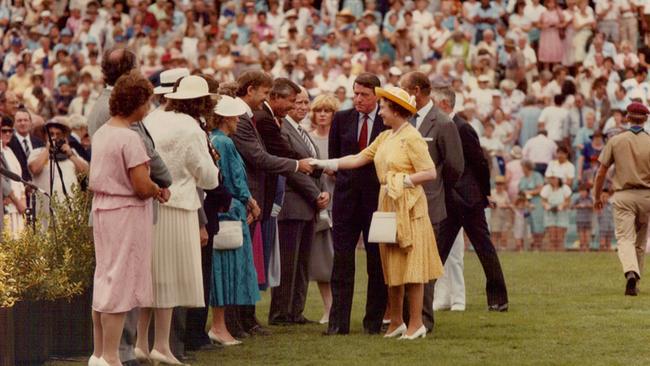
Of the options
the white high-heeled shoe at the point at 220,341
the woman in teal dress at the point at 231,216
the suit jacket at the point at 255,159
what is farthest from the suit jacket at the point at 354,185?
the white high-heeled shoe at the point at 220,341

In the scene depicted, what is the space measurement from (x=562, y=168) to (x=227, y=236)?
15317 mm

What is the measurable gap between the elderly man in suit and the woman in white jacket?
7.03ft

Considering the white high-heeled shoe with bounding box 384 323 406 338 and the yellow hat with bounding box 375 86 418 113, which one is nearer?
the yellow hat with bounding box 375 86 418 113

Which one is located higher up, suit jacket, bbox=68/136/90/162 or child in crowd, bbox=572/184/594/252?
suit jacket, bbox=68/136/90/162

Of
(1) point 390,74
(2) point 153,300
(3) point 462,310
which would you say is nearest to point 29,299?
(2) point 153,300

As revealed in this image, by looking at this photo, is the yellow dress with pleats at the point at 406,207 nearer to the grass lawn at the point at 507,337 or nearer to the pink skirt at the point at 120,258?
the grass lawn at the point at 507,337

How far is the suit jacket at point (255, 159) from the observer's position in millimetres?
14156

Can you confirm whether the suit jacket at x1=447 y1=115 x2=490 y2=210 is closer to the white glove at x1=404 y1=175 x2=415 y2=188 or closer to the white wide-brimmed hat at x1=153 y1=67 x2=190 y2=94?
the white glove at x1=404 y1=175 x2=415 y2=188

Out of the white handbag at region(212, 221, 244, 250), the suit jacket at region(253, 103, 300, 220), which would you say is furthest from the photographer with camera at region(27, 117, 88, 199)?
the white handbag at region(212, 221, 244, 250)

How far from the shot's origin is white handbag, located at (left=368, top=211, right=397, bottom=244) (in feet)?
43.4

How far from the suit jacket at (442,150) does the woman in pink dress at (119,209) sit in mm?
3869

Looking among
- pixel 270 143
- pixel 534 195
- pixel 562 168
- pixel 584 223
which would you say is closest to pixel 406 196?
pixel 270 143

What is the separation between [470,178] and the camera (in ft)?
53.2

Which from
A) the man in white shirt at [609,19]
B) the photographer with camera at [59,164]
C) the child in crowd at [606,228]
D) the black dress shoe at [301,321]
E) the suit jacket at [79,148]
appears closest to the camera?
the black dress shoe at [301,321]
